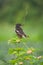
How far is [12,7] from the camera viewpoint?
8984mm

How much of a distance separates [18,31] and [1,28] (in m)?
5.57

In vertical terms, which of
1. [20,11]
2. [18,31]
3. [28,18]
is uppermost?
[20,11]

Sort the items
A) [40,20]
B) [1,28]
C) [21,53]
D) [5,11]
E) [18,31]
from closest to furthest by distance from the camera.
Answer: [21,53]
[18,31]
[1,28]
[40,20]
[5,11]

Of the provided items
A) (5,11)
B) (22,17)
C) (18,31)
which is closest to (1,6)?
(5,11)

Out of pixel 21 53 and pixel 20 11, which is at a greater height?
pixel 20 11

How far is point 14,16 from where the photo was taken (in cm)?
873

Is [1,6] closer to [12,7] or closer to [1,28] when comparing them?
[12,7]

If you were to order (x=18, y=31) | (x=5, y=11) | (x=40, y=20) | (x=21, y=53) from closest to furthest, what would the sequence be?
1. (x=21, y=53)
2. (x=18, y=31)
3. (x=40, y=20)
4. (x=5, y=11)

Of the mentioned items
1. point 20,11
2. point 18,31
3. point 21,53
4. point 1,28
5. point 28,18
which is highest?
point 20,11

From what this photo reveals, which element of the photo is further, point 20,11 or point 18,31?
point 20,11

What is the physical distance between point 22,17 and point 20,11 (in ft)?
1.63

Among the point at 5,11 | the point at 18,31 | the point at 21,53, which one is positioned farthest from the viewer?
the point at 5,11

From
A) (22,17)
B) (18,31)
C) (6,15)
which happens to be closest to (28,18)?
(22,17)

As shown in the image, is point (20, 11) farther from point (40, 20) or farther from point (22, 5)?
point (40, 20)
